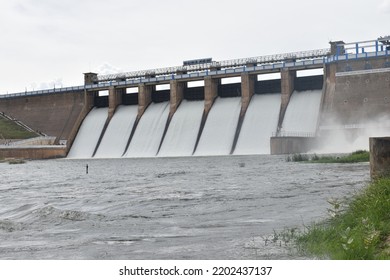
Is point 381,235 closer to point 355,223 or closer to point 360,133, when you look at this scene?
point 355,223

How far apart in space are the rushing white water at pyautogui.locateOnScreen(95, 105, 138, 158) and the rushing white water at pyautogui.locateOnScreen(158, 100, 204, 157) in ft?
23.6

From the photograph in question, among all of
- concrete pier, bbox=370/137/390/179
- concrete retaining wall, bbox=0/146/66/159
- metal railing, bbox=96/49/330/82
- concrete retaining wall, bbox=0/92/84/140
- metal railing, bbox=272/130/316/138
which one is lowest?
concrete retaining wall, bbox=0/146/66/159

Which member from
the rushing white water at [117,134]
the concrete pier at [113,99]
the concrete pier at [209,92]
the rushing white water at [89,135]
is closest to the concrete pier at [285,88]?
the concrete pier at [209,92]

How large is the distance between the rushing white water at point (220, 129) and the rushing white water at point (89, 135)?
59.9ft

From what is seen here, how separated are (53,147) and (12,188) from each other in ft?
161

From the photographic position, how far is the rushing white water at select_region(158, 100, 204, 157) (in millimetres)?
66562

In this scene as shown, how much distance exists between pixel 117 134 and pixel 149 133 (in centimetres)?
594

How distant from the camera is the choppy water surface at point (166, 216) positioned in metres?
11.1

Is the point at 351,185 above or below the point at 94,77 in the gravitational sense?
below

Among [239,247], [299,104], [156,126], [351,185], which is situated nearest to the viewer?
[239,247]

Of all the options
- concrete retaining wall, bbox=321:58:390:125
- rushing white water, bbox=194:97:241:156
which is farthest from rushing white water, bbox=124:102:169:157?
concrete retaining wall, bbox=321:58:390:125

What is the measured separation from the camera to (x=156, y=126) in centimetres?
7156

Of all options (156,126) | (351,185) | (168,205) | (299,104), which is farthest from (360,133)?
(168,205)

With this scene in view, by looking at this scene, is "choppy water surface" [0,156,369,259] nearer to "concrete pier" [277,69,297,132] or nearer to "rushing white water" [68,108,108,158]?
"concrete pier" [277,69,297,132]
